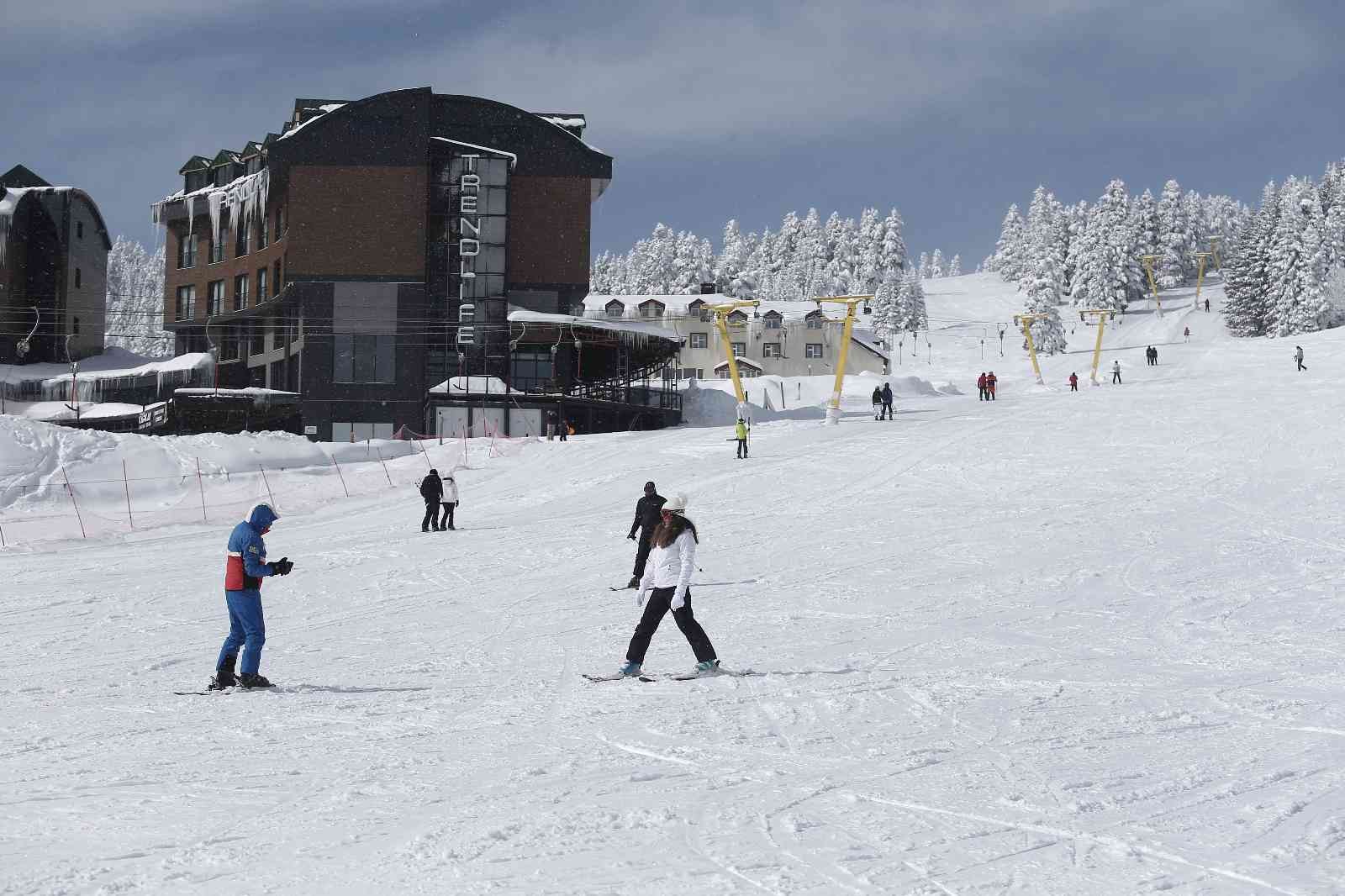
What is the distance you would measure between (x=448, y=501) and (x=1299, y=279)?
84551mm

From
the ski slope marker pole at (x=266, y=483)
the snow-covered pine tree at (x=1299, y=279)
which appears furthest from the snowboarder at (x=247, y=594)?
the snow-covered pine tree at (x=1299, y=279)

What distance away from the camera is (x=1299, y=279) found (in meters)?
91.2

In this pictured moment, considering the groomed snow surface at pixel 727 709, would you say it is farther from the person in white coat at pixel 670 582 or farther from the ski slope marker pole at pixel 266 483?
the ski slope marker pole at pixel 266 483

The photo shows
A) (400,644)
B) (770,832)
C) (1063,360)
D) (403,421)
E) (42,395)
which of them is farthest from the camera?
(1063,360)

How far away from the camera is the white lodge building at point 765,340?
297ft

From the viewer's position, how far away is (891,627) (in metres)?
13.3

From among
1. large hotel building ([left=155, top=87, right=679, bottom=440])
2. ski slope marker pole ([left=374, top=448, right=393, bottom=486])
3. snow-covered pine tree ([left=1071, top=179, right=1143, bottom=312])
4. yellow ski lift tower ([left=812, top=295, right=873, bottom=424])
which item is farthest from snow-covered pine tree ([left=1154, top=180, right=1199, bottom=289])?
ski slope marker pole ([left=374, top=448, right=393, bottom=486])

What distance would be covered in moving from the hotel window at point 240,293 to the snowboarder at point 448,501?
39.7m

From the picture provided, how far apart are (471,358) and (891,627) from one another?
130 feet

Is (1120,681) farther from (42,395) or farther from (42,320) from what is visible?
(42,320)

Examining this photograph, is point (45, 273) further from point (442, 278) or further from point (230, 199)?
point (442, 278)

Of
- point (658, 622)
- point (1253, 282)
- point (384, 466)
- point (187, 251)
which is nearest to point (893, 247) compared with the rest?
point (1253, 282)

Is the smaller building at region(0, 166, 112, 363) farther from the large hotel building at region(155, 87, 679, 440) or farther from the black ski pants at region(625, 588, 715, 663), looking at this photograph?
the black ski pants at region(625, 588, 715, 663)

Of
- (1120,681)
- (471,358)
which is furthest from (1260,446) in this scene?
(471,358)
